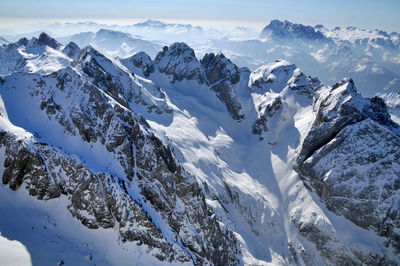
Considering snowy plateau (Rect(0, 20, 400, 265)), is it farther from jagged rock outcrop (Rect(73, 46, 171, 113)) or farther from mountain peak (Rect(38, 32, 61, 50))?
mountain peak (Rect(38, 32, 61, 50))

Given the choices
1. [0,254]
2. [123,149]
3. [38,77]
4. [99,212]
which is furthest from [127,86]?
[0,254]

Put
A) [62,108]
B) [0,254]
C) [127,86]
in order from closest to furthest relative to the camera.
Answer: [0,254], [62,108], [127,86]

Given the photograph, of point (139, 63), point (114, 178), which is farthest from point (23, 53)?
point (114, 178)

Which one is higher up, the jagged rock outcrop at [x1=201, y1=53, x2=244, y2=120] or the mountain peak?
the mountain peak

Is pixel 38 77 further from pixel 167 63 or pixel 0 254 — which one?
pixel 167 63

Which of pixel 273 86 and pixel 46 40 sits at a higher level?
pixel 46 40

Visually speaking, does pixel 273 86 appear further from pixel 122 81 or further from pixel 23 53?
pixel 23 53

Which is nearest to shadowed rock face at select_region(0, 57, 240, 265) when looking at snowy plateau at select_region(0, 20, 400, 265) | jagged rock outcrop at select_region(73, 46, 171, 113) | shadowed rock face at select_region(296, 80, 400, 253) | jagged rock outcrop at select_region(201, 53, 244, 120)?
snowy plateau at select_region(0, 20, 400, 265)
